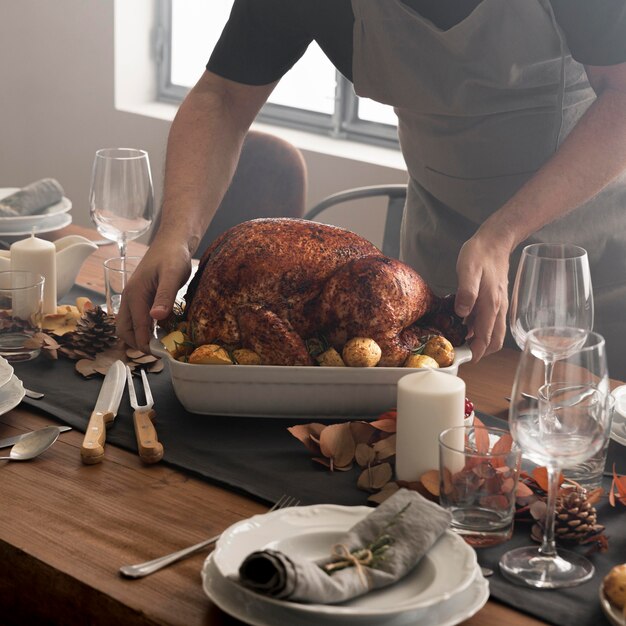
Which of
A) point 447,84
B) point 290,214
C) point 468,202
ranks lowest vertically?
point 290,214

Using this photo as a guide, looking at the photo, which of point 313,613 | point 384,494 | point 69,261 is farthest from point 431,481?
point 69,261

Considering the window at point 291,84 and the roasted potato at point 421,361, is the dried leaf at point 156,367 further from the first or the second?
the window at point 291,84

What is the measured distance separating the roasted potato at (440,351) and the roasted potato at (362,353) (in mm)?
64

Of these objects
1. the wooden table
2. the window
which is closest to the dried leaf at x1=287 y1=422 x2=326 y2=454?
the wooden table

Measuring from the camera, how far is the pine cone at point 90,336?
4.59 feet

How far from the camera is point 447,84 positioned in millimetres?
1545

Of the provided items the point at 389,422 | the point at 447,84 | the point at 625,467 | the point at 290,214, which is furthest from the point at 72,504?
the point at 290,214

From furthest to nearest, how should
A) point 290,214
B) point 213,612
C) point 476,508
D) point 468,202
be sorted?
1. point 290,214
2. point 468,202
3. point 476,508
4. point 213,612

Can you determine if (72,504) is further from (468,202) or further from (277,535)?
(468,202)

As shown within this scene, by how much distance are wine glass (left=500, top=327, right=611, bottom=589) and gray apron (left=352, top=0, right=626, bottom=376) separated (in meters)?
0.73

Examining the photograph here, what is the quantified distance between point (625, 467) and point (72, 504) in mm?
612

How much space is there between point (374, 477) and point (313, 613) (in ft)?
0.96

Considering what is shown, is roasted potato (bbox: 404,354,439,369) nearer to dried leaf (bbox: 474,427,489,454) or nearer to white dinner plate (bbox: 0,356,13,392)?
dried leaf (bbox: 474,427,489,454)

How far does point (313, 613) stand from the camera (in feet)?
2.46
